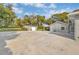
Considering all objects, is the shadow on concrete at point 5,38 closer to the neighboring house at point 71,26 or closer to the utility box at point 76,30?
the neighboring house at point 71,26

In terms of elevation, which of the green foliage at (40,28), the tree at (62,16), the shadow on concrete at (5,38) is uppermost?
the tree at (62,16)

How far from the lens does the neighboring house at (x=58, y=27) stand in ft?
5.35

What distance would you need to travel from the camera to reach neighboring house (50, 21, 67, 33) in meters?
1.63

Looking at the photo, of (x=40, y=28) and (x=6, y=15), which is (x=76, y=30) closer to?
(x=40, y=28)

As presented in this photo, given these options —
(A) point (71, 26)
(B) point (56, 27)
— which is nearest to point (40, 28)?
(B) point (56, 27)

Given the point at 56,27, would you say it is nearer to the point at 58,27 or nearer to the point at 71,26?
the point at 58,27

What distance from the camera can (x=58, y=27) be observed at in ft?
5.38

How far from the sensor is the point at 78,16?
1606 millimetres

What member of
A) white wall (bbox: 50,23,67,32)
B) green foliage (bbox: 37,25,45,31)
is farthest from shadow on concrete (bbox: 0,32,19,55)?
white wall (bbox: 50,23,67,32)

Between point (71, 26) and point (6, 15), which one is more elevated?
point (6, 15)

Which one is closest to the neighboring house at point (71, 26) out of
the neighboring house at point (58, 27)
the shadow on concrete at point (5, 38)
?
the neighboring house at point (58, 27)

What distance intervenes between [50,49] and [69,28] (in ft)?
0.81
